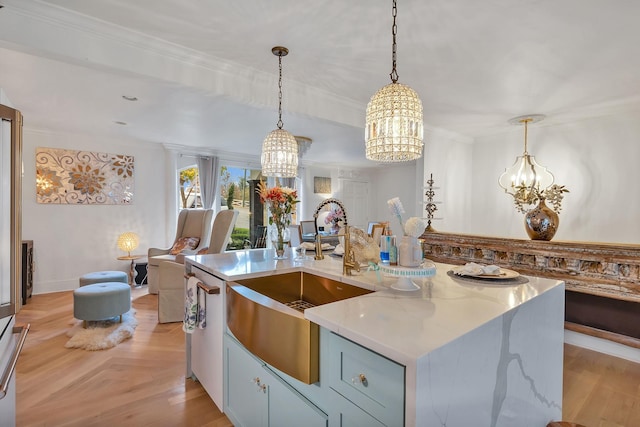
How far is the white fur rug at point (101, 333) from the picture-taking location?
2.80m

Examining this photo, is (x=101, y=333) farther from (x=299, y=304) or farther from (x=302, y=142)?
(x=302, y=142)

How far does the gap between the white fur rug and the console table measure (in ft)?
9.85

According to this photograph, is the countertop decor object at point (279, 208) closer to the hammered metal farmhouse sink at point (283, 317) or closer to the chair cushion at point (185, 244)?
the hammered metal farmhouse sink at point (283, 317)

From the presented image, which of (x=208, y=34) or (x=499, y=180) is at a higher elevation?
(x=208, y=34)

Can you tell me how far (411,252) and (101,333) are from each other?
3225mm

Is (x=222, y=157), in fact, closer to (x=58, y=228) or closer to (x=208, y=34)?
(x=58, y=228)

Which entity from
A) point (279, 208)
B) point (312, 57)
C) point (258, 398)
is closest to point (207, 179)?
point (312, 57)

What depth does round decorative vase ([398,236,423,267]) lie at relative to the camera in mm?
1259

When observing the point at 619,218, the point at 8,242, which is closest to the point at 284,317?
the point at 8,242

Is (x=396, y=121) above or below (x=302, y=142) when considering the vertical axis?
below

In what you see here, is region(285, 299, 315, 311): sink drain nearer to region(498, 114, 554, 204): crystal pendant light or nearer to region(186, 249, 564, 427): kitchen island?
region(186, 249, 564, 427): kitchen island

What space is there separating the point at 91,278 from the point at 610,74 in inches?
221

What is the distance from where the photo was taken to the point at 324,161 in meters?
7.16

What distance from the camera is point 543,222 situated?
8.67ft
